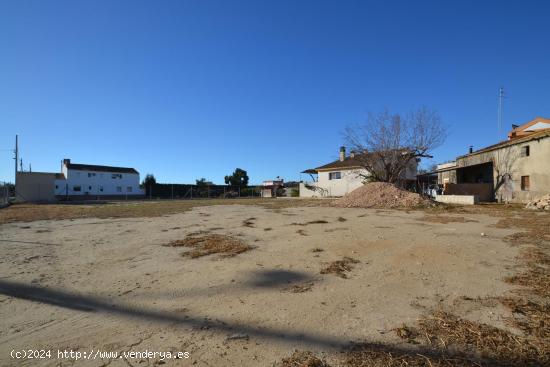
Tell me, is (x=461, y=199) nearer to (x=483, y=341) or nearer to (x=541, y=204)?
(x=541, y=204)

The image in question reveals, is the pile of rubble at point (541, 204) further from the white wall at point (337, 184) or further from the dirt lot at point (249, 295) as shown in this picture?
the white wall at point (337, 184)

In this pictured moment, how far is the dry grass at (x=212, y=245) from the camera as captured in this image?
5910 millimetres

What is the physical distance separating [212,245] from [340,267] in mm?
3155

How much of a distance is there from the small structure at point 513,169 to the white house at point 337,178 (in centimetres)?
697

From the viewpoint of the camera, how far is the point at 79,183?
4784 cm

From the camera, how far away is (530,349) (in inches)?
89.5

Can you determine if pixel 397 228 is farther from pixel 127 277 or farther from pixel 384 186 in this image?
pixel 384 186

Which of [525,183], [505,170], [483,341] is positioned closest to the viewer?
[483,341]

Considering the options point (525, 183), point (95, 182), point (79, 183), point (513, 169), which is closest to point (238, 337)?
point (525, 183)

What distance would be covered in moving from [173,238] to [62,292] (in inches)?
154

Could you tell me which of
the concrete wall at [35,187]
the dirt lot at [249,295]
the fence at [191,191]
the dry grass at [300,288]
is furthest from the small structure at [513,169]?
the concrete wall at [35,187]

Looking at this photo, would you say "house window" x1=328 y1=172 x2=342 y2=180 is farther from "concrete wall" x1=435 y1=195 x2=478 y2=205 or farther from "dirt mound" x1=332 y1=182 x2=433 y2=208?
"dirt mound" x1=332 y1=182 x2=433 y2=208

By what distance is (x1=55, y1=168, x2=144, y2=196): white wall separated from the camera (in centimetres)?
4634

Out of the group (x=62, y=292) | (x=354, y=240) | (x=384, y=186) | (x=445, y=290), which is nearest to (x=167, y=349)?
(x=62, y=292)
